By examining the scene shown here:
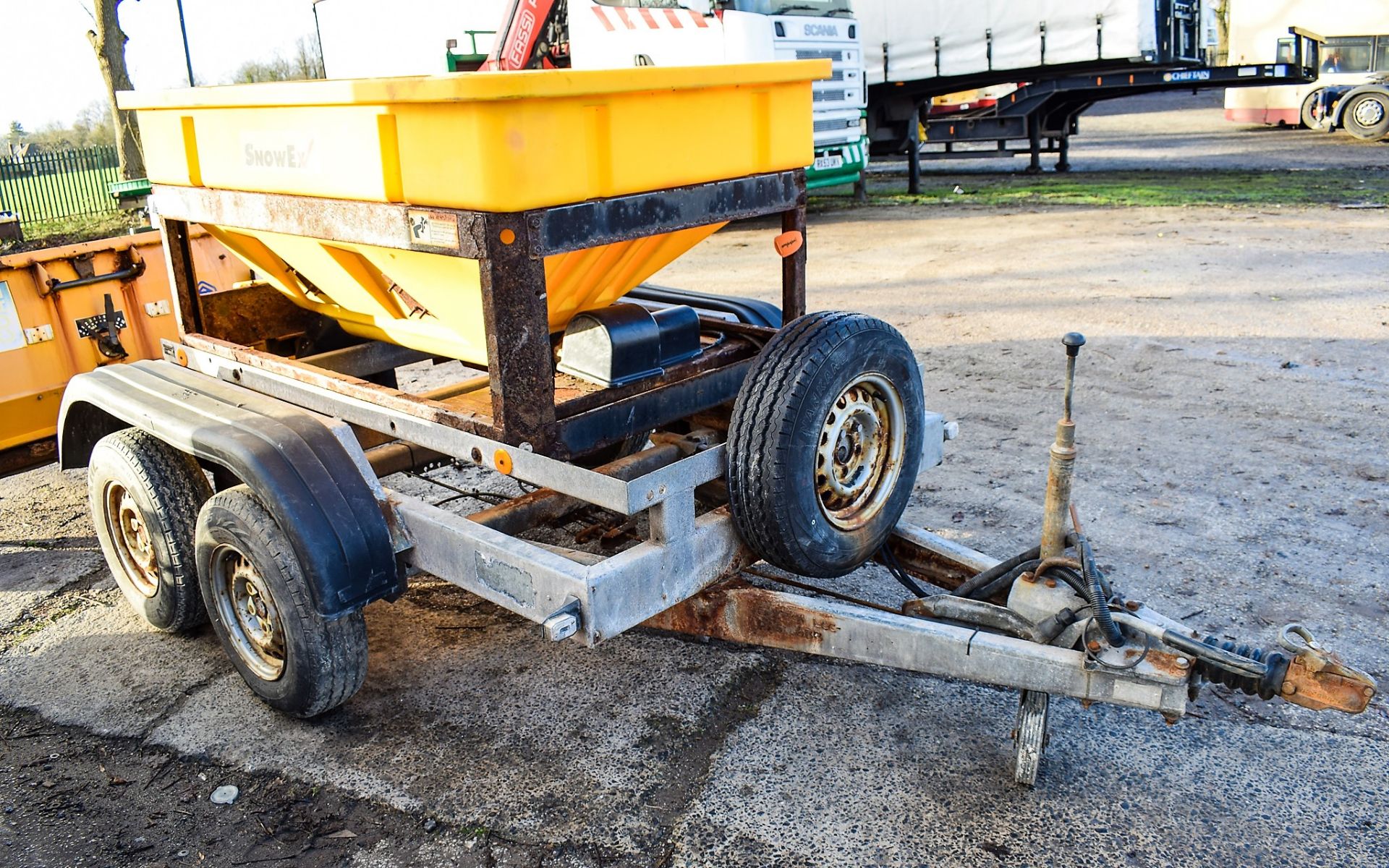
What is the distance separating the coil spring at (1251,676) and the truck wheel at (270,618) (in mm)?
2434

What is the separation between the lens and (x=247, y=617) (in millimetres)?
3762

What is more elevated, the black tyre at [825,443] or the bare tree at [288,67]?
the bare tree at [288,67]

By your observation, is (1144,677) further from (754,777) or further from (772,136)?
(772,136)

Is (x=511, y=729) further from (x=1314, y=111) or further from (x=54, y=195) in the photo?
(x=1314, y=111)

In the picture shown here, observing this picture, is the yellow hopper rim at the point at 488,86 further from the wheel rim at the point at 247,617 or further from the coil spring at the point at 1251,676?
the coil spring at the point at 1251,676

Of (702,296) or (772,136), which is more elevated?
(772,136)

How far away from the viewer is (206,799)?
3.29 meters

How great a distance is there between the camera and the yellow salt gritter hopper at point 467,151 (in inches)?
114

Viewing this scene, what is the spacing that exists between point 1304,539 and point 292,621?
3.89m

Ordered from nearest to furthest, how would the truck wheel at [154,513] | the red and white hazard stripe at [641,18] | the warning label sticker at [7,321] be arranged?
the truck wheel at [154,513] < the warning label sticker at [7,321] < the red and white hazard stripe at [641,18]

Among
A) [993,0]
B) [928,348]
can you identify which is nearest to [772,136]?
[928,348]

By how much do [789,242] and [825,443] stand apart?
2.82 ft

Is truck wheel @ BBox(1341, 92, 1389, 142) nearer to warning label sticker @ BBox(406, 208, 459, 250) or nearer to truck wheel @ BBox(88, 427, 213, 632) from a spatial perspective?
warning label sticker @ BBox(406, 208, 459, 250)

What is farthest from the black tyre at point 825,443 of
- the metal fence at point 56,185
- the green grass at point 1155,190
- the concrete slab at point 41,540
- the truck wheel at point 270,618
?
the metal fence at point 56,185
